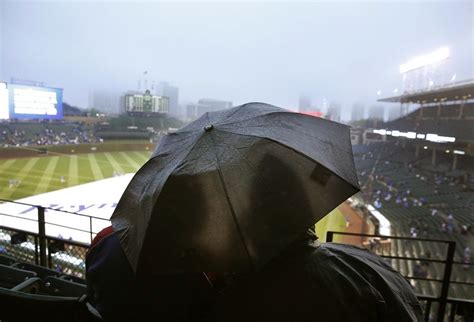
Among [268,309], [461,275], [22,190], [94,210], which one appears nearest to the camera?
[268,309]

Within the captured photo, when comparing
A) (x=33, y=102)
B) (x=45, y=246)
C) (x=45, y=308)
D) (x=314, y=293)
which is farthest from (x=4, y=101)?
(x=314, y=293)

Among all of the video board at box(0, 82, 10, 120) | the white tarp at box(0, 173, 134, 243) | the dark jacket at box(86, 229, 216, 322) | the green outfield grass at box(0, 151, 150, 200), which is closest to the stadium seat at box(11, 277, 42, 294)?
the dark jacket at box(86, 229, 216, 322)

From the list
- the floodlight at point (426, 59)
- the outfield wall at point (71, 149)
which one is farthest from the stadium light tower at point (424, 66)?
the outfield wall at point (71, 149)

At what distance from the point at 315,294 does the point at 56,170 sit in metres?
21.9

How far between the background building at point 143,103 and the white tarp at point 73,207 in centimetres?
1038

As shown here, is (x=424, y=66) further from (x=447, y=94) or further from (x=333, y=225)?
(x=333, y=225)

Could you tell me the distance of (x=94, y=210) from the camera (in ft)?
41.7

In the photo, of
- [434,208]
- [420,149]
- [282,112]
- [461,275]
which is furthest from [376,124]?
[282,112]

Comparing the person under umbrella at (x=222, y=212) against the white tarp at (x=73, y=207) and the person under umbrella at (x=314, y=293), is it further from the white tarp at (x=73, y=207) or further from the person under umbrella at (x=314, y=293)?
the white tarp at (x=73, y=207)

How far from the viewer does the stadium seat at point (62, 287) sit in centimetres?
139

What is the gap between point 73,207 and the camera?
12914mm

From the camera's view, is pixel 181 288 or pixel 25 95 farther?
pixel 25 95

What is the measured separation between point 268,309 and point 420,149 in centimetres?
2255

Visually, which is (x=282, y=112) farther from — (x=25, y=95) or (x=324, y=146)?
(x=25, y=95)
